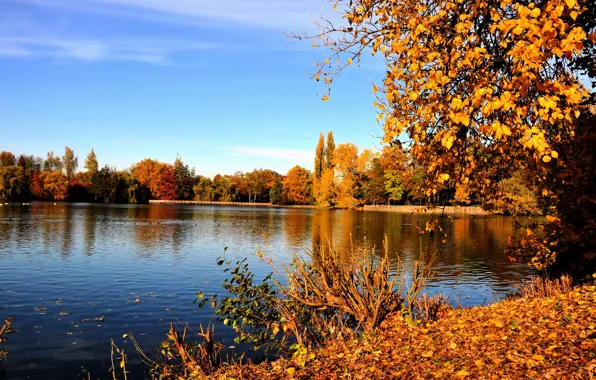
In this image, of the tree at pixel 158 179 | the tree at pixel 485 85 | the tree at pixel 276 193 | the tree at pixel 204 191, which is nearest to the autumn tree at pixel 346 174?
the tree at pixel 276 193

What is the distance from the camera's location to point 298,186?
12750 cm

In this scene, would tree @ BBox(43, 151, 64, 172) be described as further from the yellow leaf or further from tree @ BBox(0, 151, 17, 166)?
the yellow leaf

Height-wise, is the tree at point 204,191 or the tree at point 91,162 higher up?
the tree at point 91,162

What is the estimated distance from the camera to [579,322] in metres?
7.30

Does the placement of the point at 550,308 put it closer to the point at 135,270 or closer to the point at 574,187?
the point at 574,187

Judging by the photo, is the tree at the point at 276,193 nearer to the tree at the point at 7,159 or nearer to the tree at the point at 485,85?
the tree at the point at 7,159

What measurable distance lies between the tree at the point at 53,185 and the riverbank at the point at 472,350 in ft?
416

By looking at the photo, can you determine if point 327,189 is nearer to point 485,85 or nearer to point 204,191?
point 204,191

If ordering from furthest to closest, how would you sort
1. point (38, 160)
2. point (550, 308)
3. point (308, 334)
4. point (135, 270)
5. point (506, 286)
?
point (38, 160)
point (135, 270)
point (506, 286)
point (308, 334)
point (550, 308)

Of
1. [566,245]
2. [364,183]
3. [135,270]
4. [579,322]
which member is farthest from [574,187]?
[364,183]

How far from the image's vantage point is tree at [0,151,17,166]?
483 feet

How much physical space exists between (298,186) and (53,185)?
64765 mm

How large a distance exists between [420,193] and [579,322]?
3987 millimetres

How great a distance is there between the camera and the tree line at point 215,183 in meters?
101
